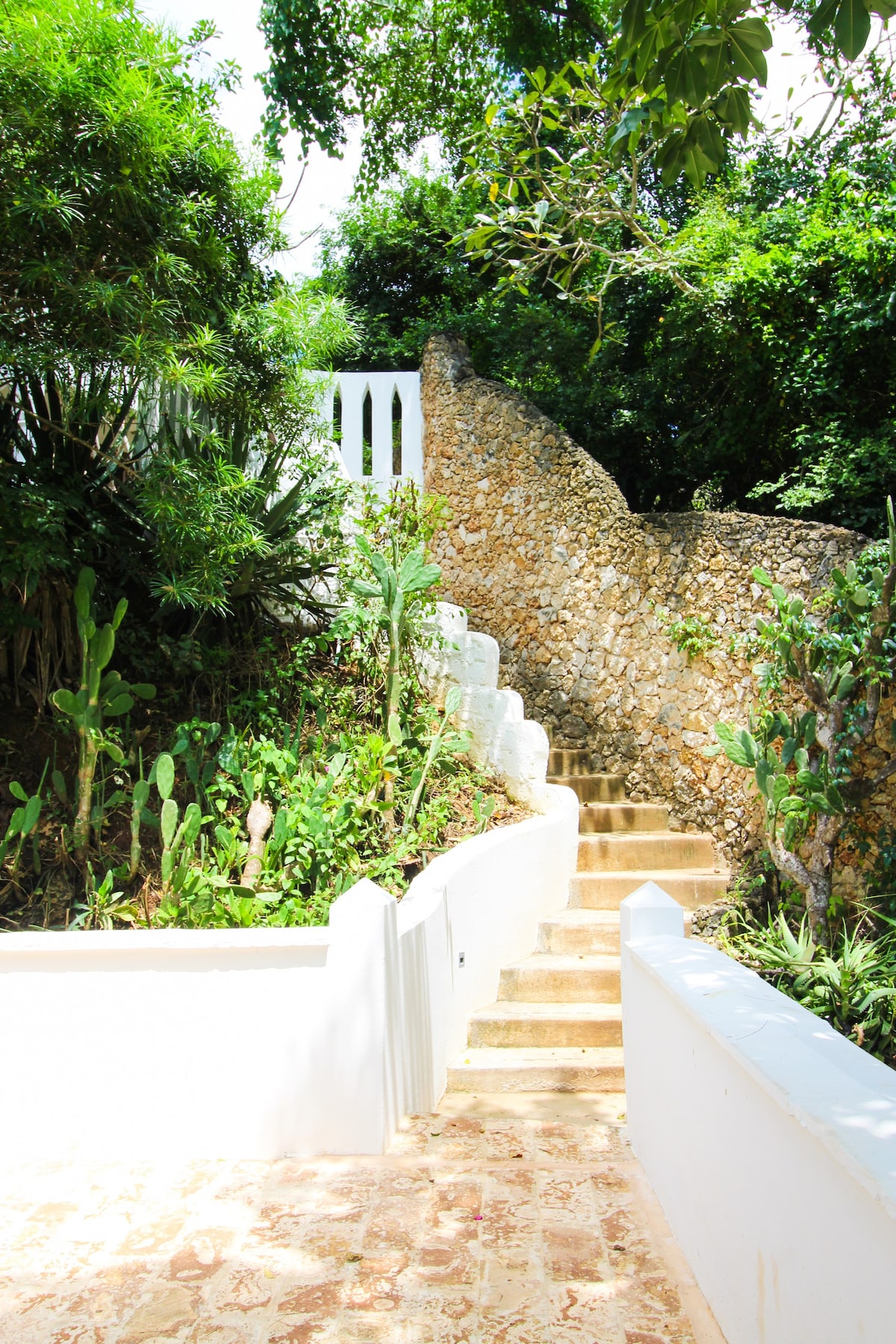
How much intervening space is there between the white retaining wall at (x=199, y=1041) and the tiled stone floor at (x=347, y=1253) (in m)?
0.13

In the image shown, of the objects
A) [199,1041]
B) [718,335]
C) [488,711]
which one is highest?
[718,335]

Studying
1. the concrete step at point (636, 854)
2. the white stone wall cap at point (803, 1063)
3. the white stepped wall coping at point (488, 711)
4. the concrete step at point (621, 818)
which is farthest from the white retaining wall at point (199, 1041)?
the concrete step at point (621, 818)

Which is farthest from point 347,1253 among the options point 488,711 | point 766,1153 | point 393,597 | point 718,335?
point 718,335

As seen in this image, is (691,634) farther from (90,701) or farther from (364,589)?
(90,701)

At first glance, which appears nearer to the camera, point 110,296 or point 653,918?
point 653,918

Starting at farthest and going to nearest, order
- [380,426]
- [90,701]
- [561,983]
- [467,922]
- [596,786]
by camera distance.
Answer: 1. [380,426]
2. [596,786]
3. [561,983]
4. [467,922]
5. [90,701]

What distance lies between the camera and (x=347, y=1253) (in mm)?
2625

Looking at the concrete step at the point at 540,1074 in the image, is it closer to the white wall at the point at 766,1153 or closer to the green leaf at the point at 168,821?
the white wall at the point at 766,1153

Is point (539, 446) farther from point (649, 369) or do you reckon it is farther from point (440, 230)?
point (440, 230)

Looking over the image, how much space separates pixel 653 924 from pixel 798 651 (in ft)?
8.54

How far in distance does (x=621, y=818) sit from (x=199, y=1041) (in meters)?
3.62

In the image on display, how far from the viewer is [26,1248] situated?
2682 millimetres

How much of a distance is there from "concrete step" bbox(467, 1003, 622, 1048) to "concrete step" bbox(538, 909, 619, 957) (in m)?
0.60

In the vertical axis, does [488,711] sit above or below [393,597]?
below
